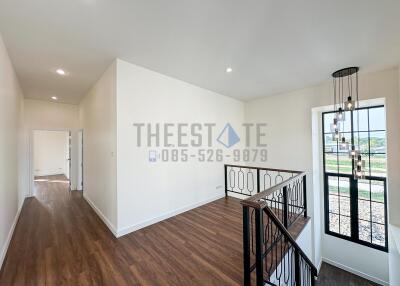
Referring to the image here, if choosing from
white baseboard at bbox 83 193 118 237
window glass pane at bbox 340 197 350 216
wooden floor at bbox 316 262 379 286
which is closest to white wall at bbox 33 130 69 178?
white baseboard at bbox 83 193 118 237

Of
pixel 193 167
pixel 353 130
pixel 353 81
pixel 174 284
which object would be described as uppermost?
pixel 353 81

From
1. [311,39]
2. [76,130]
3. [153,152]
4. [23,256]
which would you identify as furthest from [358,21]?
[76,130]

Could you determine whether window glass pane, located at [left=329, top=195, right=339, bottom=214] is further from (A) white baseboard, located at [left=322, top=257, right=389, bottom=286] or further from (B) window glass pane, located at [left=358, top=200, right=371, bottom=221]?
(A) white baseboard, located at [left=322, top=257, right=389, bottom=286]

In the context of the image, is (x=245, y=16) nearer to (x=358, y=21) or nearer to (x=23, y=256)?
(x=358, y=21)

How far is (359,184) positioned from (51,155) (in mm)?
12267

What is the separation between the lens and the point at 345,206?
457 cm

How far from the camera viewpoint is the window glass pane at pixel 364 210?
431cm

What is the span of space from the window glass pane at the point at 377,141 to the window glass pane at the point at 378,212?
1.29m

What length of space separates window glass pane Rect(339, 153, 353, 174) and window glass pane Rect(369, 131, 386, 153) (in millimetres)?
508

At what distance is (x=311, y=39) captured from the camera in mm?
2412

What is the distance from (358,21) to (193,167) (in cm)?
357

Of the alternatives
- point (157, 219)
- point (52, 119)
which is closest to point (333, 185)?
point (157, 219)

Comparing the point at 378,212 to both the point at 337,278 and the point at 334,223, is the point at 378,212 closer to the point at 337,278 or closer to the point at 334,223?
the point at 334,223

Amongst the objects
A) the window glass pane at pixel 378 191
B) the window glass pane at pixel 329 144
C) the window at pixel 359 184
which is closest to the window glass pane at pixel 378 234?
the window at pixel 359 184
